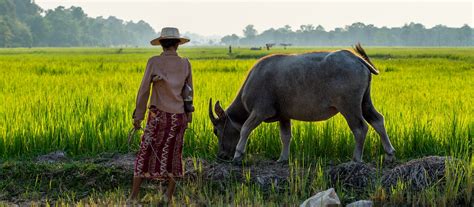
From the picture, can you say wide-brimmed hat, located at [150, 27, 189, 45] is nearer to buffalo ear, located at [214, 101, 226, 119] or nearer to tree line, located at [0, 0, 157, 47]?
buffalo ear, located at [214, 101, 226, 119]

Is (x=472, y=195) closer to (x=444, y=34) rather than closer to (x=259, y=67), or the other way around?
(x=259, y=67)

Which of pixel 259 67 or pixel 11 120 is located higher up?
pixel 259 67

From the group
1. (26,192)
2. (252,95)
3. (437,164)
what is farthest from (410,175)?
(26,192)

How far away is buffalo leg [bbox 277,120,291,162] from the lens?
5734mm

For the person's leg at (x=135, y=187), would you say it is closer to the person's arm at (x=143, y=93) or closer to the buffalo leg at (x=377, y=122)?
the person's arm at (x=143, y=93)

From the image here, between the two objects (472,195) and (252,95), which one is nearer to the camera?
(472,195)

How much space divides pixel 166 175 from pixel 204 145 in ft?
5.22

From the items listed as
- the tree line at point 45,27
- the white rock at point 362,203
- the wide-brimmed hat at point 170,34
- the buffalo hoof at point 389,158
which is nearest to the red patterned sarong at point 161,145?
the wide-brimmed hat at point 170,34

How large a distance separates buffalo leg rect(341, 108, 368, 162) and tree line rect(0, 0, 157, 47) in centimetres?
8550

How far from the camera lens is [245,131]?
5387mm

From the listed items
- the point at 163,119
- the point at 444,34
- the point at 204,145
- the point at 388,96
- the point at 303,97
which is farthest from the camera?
the point at 444,34

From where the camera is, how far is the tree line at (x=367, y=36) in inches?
5768

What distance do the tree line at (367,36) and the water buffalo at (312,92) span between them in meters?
146

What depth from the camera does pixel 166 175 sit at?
4555 mm
